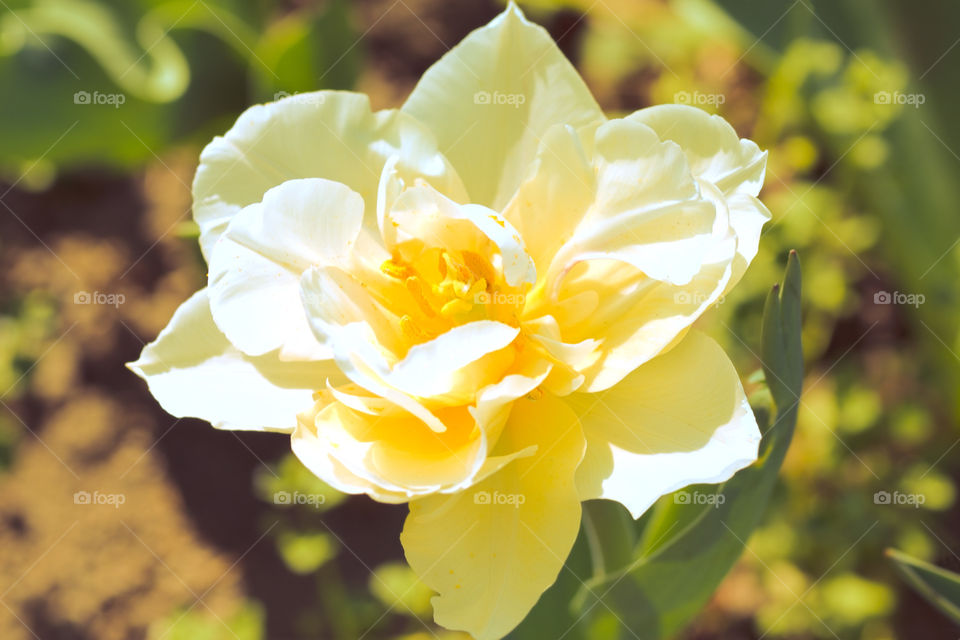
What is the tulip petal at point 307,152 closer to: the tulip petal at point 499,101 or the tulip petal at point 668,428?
the tulip petal at point 499,101

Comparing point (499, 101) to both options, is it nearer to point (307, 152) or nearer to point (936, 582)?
point (307, 152)

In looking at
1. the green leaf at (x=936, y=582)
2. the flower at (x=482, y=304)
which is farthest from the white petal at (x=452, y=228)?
the green leaf at (x=936, y=582)

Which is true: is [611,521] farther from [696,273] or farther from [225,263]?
[225,263]

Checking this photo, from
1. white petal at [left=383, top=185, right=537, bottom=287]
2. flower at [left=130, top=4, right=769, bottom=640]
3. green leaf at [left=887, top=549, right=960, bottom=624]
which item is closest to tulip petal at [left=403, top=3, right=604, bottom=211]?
flower at [left=130, top=4, right=769, bottom=640]

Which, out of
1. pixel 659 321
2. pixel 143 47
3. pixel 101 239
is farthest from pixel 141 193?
pixel 659 321

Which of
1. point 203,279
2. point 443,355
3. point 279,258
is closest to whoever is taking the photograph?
point 443,355

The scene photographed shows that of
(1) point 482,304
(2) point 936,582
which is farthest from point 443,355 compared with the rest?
(2) point 936,582

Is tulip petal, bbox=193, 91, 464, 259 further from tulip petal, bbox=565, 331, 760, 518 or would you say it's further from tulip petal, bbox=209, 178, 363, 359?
tulip petal, bbox=565, 331, 760, 518
